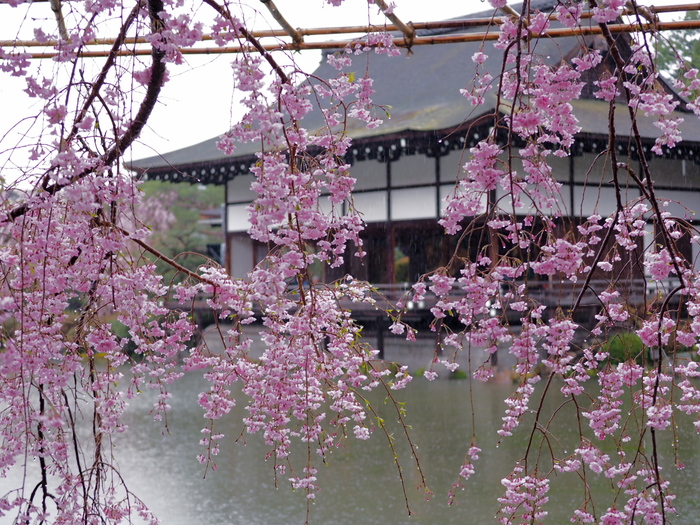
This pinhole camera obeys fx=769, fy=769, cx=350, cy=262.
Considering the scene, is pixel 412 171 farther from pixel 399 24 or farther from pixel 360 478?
pixel 399 24

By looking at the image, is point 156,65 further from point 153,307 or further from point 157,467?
point 157,467

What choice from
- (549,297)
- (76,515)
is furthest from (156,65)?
(549,297)

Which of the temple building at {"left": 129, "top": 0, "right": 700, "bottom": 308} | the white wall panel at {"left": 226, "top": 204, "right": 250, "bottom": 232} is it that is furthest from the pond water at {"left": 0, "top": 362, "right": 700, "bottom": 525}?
the white wall panel at {"left": 226, "top": 204, "right": 250, "bottom": 232}

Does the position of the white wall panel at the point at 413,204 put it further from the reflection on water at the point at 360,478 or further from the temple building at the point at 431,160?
the reflection on water at the point at 360,478

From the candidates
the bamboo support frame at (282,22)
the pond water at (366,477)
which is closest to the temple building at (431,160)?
the pond water at (366,477)

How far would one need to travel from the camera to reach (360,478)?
4676mm

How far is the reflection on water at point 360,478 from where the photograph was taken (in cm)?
397

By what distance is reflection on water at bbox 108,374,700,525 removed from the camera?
397 centimetres

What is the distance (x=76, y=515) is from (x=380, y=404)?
198 inches

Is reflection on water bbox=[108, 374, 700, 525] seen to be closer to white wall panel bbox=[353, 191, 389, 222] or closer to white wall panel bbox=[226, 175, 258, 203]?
white wall panel bbox=[353, 191, 389, 222]

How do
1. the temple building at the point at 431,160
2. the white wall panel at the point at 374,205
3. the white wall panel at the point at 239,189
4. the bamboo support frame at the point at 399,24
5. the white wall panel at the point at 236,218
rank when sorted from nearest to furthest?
the bamboo support frame at the point at 399,24 → the temple building at the point at 431,160 → the white wall panel at the point at 374,205 → the white wall panel at the point at 239,189 → the white wall panel at the point at 236,218

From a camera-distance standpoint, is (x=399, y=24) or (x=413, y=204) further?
(x=413, y=204)

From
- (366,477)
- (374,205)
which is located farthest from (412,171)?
(366,477)

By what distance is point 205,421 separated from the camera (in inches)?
264
